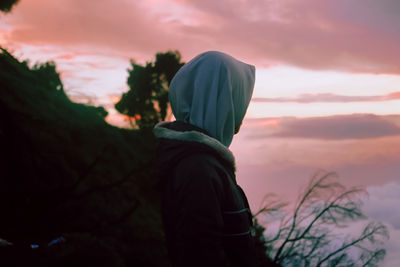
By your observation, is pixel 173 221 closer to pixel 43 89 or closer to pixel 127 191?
pixel 127 191

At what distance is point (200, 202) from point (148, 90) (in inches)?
885

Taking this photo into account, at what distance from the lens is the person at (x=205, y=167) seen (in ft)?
5.35

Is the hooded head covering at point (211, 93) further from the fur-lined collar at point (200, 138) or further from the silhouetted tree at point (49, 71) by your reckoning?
the silhouetted tree at point (49, 71)

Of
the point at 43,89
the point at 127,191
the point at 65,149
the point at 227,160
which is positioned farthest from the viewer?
the point at 43,89

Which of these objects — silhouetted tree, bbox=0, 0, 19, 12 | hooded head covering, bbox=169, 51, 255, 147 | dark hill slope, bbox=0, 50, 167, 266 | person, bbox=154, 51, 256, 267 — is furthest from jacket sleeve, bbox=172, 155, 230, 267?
silhouetted tree, bbox=0, 0, 19, 12

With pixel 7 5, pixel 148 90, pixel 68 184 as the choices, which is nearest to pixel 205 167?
pixel 68 184

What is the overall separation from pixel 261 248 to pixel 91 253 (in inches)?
214

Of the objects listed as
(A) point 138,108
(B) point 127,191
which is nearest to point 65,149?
(B) point 127,191

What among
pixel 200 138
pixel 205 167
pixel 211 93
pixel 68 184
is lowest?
pixel 68 184

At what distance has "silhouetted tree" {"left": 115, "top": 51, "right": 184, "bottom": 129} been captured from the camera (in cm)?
2288

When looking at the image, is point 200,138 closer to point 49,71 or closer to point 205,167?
point 205,167

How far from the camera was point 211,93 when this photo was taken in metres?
2.06

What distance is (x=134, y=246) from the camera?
13.0 metres

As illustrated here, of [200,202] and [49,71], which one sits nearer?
[200,202]
